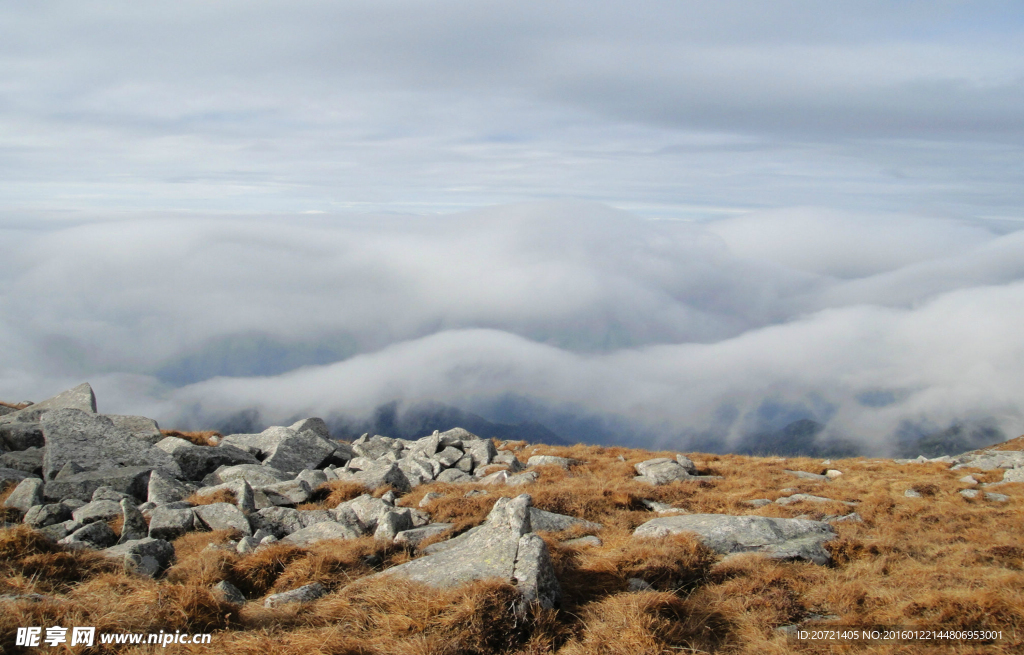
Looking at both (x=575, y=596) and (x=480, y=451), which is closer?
(x=575, y=596)

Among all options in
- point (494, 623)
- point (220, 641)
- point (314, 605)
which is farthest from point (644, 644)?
point (220, 641)

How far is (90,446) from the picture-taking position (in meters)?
18.2

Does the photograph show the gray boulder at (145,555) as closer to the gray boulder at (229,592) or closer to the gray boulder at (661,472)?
the gray boulder at (229,592)

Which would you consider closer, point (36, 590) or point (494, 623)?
point (494, 623)

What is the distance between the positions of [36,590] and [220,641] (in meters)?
3.63

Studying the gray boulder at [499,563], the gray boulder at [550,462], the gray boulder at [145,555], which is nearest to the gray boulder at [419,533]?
the gray boulder at [499,563]

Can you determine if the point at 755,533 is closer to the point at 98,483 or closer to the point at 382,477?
the point at 382,477

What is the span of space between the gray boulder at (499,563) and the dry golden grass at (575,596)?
38 cm

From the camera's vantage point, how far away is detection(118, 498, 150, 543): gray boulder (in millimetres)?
11945

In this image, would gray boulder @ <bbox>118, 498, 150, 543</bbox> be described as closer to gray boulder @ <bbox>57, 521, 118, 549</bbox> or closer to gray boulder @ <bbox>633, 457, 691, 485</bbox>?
gray boulder @ <bbox>57, 521, 118, 549</bbox>

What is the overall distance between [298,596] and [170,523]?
5.65 m

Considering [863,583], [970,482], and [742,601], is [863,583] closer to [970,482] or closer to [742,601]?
[742,601]

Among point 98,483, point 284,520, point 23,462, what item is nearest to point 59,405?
point 23,462

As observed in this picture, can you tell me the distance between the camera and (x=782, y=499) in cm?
1789
